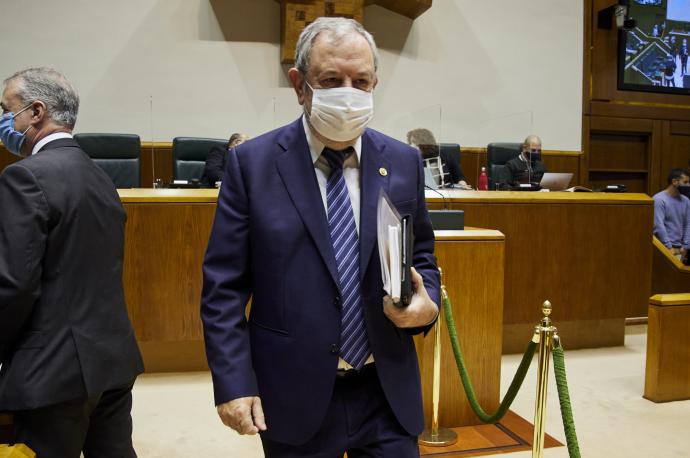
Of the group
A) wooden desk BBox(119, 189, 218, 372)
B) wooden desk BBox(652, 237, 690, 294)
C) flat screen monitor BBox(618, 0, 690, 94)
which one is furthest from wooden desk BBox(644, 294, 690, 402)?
flat screen monitor BBox(618, 0, 690, 94)

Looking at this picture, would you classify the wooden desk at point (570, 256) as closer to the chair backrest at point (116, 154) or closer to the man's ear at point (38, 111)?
the man's ear at point (38, 111)

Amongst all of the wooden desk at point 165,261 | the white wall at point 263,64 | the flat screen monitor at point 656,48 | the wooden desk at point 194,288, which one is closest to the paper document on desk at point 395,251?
the wooden desk at point 194,288

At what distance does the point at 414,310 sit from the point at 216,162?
4622 millimetres

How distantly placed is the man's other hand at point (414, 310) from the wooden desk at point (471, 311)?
1.68m

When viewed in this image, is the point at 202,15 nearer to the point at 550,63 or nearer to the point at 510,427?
the point at 550,63

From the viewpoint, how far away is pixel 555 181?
5137 millimetres

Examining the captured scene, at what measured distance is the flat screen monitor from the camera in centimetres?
831

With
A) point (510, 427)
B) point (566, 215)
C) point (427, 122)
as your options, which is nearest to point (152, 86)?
point (427, 122)

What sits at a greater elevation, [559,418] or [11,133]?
[11,133]

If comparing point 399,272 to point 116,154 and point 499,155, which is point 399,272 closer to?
point 116,154

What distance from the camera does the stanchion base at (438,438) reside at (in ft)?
8.93

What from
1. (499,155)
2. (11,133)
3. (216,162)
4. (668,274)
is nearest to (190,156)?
(216,162)

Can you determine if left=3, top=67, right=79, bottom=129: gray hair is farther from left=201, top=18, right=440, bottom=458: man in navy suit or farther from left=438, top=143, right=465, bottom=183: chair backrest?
left=438, top=143, right=465, bottom=183: chair backrest

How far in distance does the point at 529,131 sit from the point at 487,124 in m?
0.53
